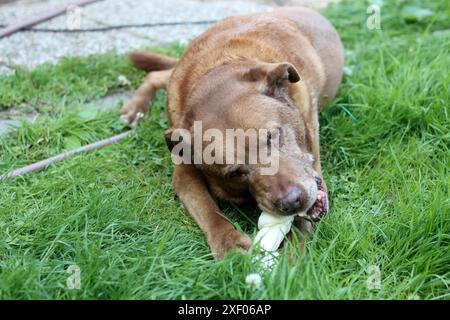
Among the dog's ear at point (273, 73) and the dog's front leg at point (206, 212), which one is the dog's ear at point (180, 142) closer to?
the dog's front leg at point (206, 212)

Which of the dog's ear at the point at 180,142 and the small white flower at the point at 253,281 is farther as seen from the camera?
the dog's ear at the point at 180,142

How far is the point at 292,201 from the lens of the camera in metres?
3.02

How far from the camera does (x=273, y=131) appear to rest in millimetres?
3252

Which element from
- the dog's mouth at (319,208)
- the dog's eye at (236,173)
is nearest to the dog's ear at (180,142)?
the dog's eye at (236,173)

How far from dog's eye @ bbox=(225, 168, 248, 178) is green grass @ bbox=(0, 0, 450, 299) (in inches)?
11.2

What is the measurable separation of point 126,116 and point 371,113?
6.29 ft

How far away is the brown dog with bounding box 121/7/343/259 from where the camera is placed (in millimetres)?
3166

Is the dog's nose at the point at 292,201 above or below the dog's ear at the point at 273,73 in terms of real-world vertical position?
below

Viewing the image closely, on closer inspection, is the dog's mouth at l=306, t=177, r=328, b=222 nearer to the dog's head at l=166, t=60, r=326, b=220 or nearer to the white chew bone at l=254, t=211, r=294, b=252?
the dog's head at l=166, t=60, r=326, b=220

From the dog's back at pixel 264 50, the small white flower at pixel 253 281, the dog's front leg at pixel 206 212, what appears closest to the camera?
the small white flower at pixel 253 281

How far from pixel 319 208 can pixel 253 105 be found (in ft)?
2.26

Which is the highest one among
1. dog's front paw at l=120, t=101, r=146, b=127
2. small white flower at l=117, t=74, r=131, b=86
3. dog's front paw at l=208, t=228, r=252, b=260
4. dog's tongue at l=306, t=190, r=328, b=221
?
small white flower at l=117, t=74, r=131, b=86

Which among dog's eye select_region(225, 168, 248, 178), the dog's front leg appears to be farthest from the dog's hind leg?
dog's eye select_region(225, 168, 248, 178)

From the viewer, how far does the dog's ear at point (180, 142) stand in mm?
3490
